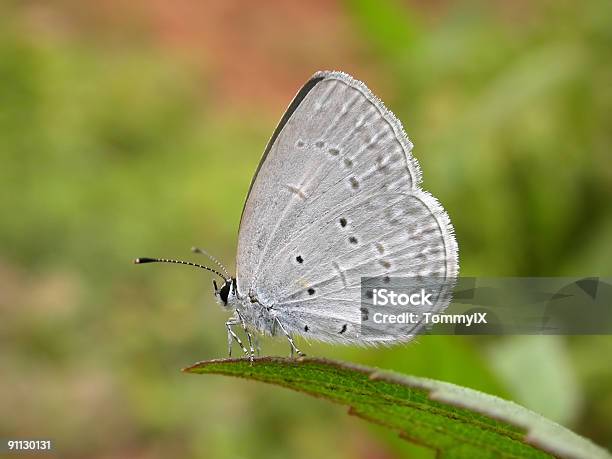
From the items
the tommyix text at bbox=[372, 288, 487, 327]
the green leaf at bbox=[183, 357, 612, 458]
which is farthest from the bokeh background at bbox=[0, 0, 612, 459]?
the green leaf at bbox=[183, 357, 612, 458]

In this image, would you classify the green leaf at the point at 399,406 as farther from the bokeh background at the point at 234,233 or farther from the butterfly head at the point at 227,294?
the butterfly head at the point at 227,294

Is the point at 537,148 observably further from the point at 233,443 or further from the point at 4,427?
the point at 4,427

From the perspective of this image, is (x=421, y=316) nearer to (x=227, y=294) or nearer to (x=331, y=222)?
(x=331, y=222)

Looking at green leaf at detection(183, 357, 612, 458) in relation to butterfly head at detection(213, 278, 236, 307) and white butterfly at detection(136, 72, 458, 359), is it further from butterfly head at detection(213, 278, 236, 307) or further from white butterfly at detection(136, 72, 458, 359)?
butterfly head at detection(213, 278, 236, 307)

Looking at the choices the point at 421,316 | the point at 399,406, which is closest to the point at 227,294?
the point at 421,316

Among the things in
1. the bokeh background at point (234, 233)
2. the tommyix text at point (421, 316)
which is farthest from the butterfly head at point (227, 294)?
the tommyix text at point (421, 316)

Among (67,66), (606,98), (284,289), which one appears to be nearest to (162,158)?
(67,66)
